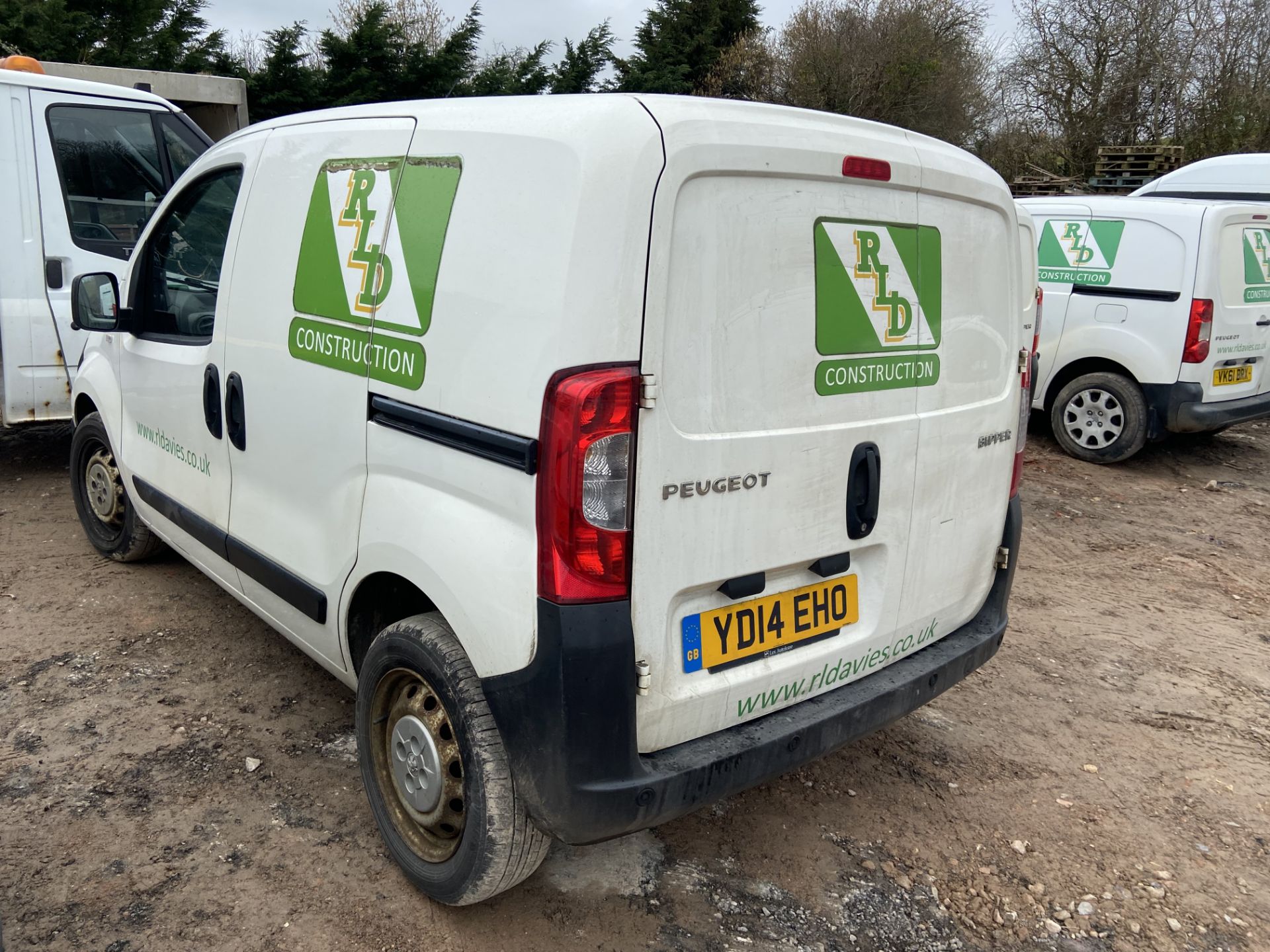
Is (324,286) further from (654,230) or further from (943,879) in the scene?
(943,879)

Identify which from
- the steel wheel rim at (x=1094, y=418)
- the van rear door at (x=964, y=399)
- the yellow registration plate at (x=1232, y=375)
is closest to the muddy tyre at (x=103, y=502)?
the van rear door at (x=964, y=399)

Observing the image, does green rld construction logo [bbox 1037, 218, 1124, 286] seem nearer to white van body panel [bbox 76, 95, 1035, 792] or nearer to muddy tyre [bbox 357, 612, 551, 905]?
white van body panel [bbox 76, 95, 1035, 792]

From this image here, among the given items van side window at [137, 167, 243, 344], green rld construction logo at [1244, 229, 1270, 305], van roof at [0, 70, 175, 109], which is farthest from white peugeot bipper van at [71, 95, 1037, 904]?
green rld construction logo at [1244, 229, 1270, 305]

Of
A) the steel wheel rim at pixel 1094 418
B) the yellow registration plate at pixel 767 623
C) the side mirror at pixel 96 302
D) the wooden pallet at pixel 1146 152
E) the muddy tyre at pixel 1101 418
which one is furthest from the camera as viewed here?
the wooden pallet at pixel 1146 152

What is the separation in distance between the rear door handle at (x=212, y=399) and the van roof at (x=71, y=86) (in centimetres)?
355

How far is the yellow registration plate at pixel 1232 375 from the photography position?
6980 mm

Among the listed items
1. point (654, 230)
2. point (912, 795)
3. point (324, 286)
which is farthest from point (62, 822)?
point (912, 795)

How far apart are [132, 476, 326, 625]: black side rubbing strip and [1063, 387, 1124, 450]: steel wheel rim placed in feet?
21.4

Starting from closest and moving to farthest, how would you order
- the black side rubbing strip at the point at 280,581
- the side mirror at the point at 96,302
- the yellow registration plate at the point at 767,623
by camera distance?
the yellow registration plate at the point at 767,623 < the black side rubbing strip at the point at 280,581 < the side mirror at the point at 96,302

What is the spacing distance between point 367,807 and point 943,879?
1688mm

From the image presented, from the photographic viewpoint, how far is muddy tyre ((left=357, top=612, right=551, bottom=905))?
7.00 ft

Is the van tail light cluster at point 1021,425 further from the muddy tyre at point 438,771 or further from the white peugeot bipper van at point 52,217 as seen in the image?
the white peugeot bipper van at point 52,217

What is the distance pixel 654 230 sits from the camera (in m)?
1.89

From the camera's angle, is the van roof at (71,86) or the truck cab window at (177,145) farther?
the truck cab window at (177,145)
